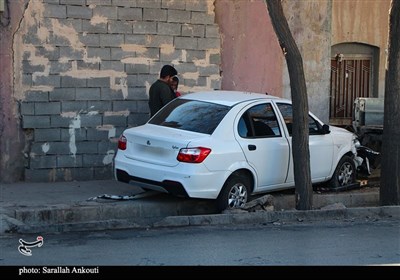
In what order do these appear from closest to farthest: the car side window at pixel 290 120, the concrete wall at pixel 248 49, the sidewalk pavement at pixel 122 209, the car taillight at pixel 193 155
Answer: the sidewalk pavement at pixel 122 209 < the car taillight at pixel 193 155 < the car side window at pixel 290 120 < the concrete wall at pixel 248 49

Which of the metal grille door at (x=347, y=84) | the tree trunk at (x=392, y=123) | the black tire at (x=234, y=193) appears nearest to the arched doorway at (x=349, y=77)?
the metal grille door at (x=347, y=84)

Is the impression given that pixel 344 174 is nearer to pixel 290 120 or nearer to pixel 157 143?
pixel 290 120

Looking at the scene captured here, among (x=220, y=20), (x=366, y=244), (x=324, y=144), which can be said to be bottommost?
(x=366, y=244)

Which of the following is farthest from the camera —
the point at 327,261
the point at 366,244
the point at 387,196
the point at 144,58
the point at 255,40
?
the point at 255,40

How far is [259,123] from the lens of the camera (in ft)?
36.1

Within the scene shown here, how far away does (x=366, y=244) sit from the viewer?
8984 millimetres

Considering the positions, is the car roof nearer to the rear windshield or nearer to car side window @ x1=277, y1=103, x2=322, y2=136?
the rear windshield

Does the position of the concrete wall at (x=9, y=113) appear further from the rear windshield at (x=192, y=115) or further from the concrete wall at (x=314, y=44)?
the concrete wall at (x=314, y=44)

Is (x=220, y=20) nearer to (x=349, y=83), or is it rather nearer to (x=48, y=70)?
(x=48, y=70)

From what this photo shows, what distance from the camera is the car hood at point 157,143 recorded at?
1000 centimetres

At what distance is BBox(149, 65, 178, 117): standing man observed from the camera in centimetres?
1225

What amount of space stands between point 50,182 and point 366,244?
5542 mm

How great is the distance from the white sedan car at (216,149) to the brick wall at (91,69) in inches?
79.5

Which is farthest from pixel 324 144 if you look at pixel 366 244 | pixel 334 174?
pixel 366 244
